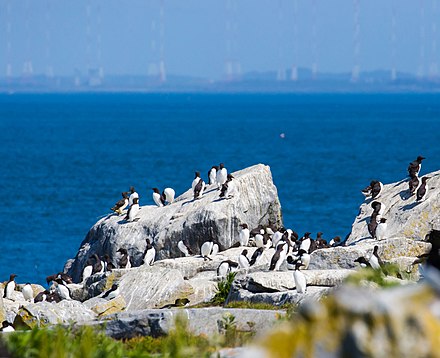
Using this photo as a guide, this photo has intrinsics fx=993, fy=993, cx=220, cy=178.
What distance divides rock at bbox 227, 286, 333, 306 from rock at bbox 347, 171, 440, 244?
6.24 m

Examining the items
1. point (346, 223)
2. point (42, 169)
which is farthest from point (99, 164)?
point (346, 223)

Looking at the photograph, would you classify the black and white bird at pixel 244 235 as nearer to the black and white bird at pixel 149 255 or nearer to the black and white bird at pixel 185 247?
the black and white bird at pixel 185 247

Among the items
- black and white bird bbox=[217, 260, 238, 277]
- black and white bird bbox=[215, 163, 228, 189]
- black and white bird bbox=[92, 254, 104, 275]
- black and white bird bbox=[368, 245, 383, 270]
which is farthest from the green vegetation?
black and white bird bbox=[215, 163, 228, 189]

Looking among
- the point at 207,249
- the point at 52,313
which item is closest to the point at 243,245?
the point at 207,249

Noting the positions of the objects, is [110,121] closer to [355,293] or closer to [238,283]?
[238,283]

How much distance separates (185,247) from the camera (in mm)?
28656

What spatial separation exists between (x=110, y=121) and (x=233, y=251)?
154318 millimetres

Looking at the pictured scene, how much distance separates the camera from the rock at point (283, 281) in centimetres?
1901

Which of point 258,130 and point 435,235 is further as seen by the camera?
point 258,130

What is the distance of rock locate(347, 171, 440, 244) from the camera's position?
78.6 feet

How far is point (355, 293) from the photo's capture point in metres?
6.04

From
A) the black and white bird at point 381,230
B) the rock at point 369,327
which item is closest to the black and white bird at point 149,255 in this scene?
the black and white bird at point 381,230

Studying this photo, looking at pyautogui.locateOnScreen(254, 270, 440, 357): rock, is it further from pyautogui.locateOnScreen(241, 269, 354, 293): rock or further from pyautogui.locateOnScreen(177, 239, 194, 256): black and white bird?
pyautogui.locateOnScreen(177, 239, 194, 256): black and white bird

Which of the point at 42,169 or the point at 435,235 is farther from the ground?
the point at 435,235
